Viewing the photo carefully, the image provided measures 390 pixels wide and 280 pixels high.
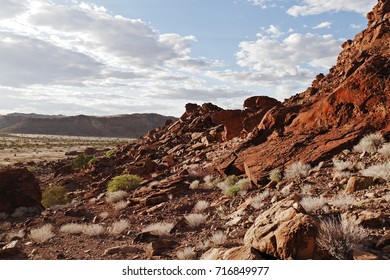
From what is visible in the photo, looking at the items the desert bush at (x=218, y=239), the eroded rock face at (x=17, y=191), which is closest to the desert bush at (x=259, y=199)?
the desert bush at (x=218, y=239)

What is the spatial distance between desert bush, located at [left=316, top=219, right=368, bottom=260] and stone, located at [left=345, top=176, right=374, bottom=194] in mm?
2983

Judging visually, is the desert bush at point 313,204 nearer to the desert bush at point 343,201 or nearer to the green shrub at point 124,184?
the desert bush at point 343,201

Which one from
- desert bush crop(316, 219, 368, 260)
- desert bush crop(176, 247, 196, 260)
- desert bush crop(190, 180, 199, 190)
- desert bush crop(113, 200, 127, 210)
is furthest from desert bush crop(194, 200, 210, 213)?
desert bush crop(316, 219, 368, 260)

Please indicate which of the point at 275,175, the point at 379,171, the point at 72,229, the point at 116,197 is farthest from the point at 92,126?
the point at 379,171

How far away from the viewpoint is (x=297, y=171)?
11945 millimetres

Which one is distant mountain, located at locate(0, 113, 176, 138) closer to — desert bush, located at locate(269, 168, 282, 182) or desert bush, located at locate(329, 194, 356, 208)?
desert bush, located at locate(269, 168, 282, 182)

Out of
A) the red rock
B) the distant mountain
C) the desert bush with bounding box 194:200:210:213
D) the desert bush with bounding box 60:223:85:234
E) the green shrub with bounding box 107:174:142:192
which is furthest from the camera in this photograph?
the distant mountain

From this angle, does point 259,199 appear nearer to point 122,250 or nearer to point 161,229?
point 161,229

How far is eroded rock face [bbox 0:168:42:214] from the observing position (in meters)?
14.9

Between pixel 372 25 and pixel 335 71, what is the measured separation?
12.1 ft

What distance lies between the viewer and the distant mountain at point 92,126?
149 m

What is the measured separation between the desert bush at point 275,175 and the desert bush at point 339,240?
578 cm

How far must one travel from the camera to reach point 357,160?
1138 centimetres
